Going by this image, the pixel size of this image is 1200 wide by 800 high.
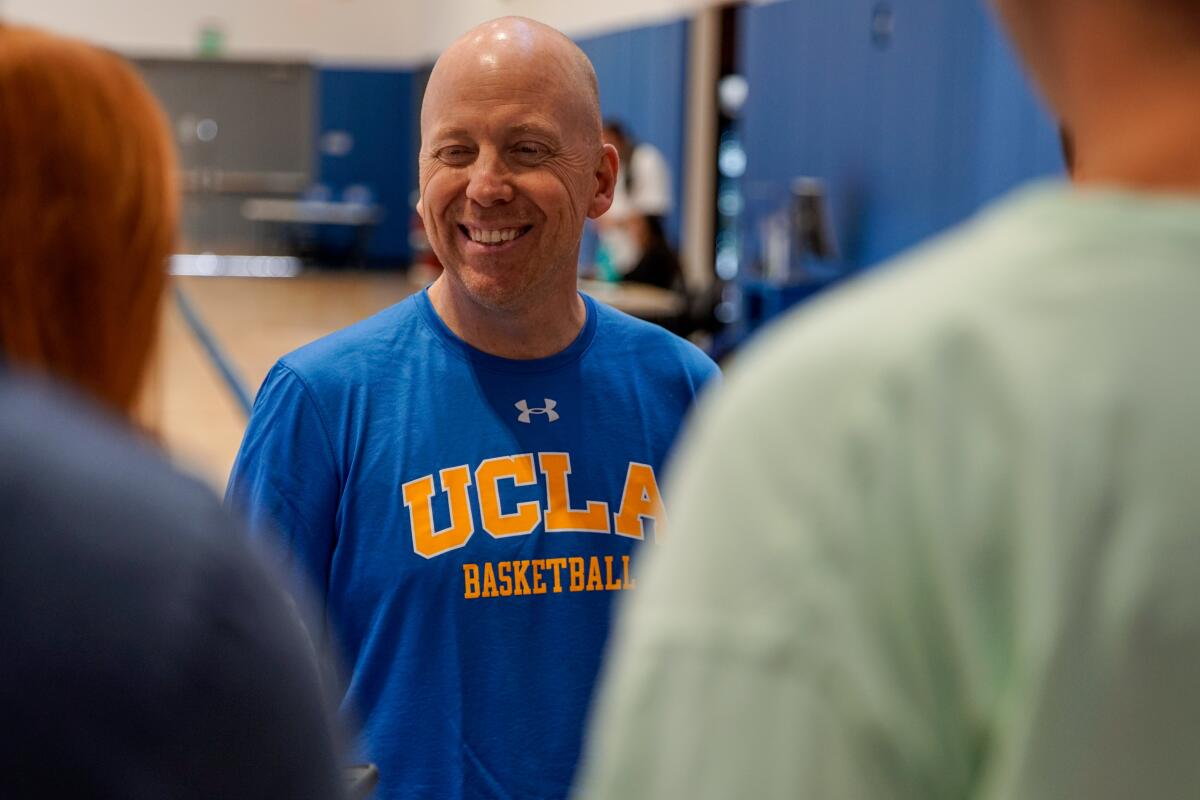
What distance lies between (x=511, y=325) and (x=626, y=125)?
13.8m

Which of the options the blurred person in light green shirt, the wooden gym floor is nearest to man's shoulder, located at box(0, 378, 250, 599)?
the blurred person in light green shirt

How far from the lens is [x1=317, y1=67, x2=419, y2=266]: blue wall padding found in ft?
82.8

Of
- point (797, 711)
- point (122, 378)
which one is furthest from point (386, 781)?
point (797, 711)

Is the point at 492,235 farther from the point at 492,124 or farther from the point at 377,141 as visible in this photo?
the point at 377,141

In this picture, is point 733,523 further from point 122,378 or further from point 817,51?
point 817,51

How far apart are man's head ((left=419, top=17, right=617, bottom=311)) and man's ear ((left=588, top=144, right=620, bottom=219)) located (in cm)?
12

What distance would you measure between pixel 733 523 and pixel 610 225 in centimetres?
1078

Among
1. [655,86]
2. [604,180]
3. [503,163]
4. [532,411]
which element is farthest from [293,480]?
[655,86]

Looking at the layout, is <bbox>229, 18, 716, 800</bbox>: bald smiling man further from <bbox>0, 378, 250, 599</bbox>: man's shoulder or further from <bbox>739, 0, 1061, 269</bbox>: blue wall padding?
<bbox>739, 0, 1061, 269</bbox>: blue wall padding

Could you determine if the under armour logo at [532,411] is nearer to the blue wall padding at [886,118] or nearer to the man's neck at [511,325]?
the man's neck at [511,325]

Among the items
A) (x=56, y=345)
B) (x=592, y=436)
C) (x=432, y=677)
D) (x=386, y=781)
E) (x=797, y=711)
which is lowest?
(x=386, y=781)

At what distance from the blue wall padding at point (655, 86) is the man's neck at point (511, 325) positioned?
12278 millimetres

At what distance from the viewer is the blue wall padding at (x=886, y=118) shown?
8477mm

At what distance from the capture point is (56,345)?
0.95 metres
